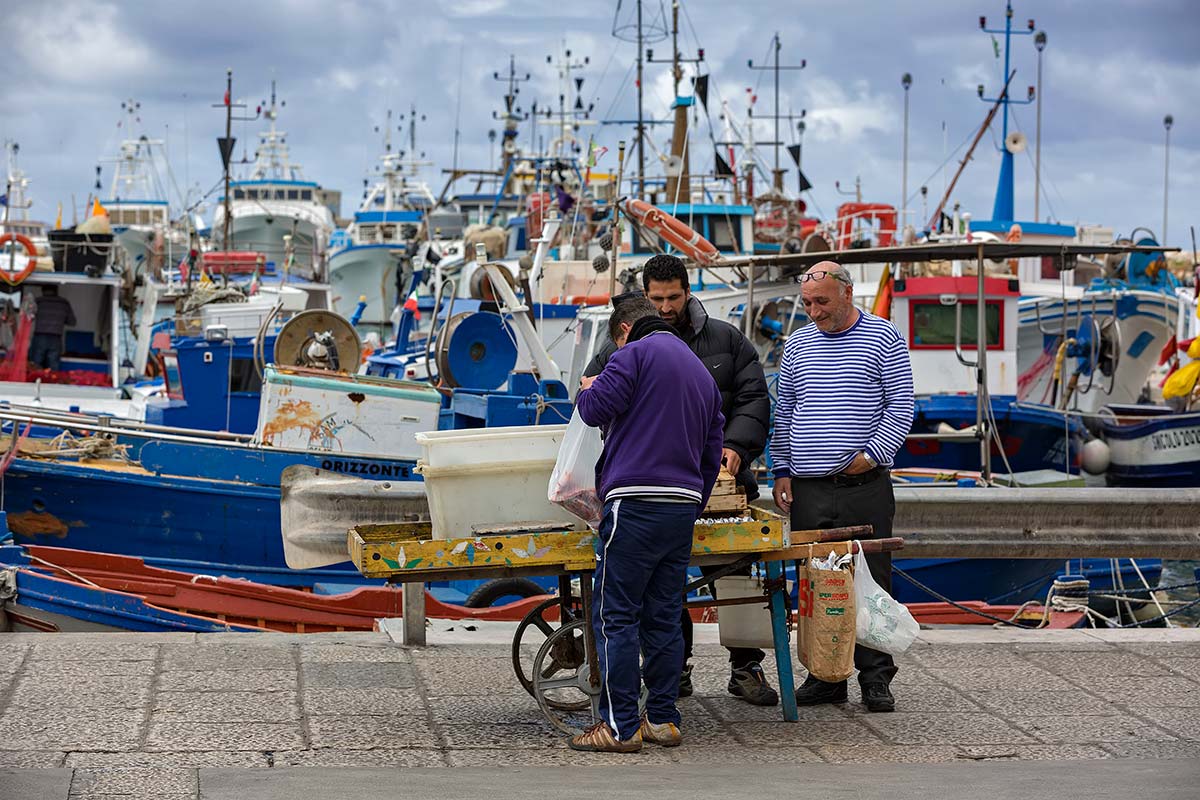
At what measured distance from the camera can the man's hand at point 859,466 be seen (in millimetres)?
6359

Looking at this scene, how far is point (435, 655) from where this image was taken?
281 inches

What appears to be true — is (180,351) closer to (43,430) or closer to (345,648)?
(43,430)

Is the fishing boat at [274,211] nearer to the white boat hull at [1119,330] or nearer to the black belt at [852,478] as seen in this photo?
the white boat hull at [1119,330]

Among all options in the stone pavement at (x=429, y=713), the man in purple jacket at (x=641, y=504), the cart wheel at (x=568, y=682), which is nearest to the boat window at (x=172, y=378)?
the stone pavement at (x=429, y=713)

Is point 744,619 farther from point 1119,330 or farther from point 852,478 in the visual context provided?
point 1119,330

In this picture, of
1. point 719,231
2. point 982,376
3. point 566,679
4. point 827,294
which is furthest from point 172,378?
point 566,679

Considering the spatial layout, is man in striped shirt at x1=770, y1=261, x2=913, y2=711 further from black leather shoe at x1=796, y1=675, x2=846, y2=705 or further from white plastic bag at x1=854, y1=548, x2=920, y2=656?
white plastic bag at x1=854, y1=548, x2=920, y2=656


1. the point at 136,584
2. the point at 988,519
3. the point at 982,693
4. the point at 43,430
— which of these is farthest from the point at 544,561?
the point at 43,430

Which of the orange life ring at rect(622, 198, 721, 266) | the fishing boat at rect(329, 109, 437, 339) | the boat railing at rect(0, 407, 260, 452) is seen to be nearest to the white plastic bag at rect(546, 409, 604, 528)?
the boat railing at rect(0, 407, 260, 452)

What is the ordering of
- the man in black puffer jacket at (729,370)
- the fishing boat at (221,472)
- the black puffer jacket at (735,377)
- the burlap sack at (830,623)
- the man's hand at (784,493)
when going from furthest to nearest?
the fishing boat at (221,472) → the man's hand at (784,493) → the black puffer jacket at (735,377) → the man in black puffer jacket at (729,370) → the burlap sack at (830,623)

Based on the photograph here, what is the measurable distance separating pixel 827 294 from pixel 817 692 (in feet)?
5.53

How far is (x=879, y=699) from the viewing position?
6.29 metres

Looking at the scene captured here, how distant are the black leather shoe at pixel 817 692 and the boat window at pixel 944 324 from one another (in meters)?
10.5

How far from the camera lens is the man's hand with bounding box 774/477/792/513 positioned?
658 centimetres
